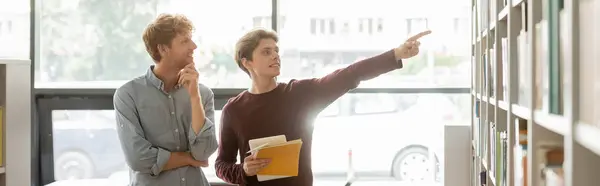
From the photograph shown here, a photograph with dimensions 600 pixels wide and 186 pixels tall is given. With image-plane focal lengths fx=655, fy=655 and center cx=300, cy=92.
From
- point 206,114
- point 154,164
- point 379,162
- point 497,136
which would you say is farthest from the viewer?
point 379,162

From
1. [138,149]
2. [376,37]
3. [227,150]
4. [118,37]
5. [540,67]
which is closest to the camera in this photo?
[540,67]

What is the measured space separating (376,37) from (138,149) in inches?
83.0

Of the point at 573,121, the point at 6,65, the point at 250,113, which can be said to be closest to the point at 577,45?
the point at 573,121

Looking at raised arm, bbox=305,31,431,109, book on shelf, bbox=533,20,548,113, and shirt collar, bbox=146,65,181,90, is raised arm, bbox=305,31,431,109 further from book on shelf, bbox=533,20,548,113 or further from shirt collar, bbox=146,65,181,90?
book on shelf, bbox=533,20,548,113

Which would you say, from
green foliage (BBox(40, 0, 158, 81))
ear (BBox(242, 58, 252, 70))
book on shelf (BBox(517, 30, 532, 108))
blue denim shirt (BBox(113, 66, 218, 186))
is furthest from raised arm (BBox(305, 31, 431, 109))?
green foliage (BBox(40, 0, 158, 81))

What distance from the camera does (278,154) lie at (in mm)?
2590

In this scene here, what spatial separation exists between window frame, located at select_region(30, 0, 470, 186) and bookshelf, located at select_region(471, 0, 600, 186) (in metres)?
1.95

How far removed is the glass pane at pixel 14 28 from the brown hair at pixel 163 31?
6.87ft

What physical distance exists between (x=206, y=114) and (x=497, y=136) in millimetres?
1199

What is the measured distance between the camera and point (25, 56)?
4.34 m

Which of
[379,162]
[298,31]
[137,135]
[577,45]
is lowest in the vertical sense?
[379,162]

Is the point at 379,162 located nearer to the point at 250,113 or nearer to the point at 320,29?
the point at 320,29

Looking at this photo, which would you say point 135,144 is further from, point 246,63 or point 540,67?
point 540,67

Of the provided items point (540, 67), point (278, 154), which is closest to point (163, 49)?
point (278, 154)
